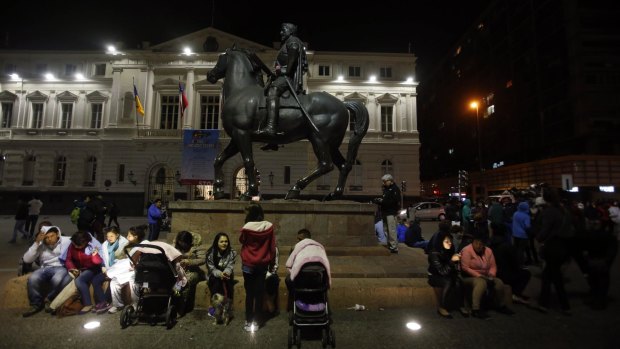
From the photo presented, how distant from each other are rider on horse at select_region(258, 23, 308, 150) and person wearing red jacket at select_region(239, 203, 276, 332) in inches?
111

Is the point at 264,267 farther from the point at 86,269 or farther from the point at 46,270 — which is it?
the point at 46,270

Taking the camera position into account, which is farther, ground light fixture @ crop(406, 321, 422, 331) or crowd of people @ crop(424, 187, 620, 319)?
crowd of people @ crop(424, 187, 620, 319)

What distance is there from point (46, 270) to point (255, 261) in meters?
3.44

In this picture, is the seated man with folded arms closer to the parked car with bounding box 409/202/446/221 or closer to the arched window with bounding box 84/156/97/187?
the parked car with bounding box 409/202/446/221

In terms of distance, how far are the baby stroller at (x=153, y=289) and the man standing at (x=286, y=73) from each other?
3279mm

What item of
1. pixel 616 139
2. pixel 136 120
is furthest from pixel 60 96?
pixel 616 139

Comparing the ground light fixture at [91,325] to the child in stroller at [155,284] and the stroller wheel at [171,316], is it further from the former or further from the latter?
the stroller wheel at [171,316]

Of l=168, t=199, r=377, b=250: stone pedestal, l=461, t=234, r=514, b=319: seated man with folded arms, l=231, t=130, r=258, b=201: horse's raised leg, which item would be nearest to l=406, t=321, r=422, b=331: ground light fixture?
l=461, t=234, r=514, b=319: seated man with folded arms

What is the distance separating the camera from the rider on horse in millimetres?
6742

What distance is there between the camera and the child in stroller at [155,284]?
434cm

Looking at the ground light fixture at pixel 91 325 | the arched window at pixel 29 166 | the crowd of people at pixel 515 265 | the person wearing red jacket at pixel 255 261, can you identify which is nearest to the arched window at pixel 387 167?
the crowd of people at pixel 515 265

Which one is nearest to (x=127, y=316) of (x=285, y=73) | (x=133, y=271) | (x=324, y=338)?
(x=133, y=271)

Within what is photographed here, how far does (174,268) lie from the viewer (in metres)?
4.45

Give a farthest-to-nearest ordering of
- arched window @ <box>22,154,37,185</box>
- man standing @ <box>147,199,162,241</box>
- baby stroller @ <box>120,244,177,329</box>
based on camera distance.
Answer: arched window @ <box>22,154,37,185</box> → man standing @ <box>147,199,162,241</box> → baby stroller @ <box>120,244,177,329</box>
